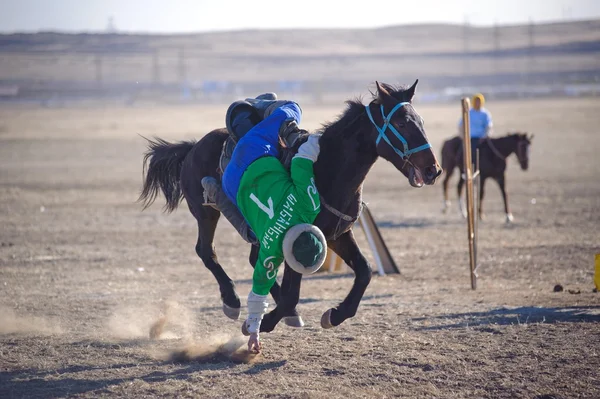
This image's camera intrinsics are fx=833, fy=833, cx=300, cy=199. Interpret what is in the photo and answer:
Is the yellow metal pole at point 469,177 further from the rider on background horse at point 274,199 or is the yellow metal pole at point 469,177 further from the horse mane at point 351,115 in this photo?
the rider on background horse at point 274,199

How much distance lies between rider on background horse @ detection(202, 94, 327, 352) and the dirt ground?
718 mm

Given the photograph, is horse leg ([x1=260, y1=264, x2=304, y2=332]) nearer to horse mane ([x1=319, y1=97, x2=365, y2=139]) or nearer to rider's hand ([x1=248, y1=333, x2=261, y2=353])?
rider's hand ([x1=248, y1=333, x2=261, y2=353])

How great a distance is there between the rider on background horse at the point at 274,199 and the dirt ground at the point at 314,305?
2.35 feet

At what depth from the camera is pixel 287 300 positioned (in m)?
6.53

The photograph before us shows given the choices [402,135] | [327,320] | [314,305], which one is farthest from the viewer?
[314,305]

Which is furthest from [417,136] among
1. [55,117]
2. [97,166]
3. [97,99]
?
[97,99]

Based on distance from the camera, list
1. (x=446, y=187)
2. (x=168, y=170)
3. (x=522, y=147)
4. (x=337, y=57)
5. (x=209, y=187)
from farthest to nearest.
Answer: (x=337, y=57), (x=446, y=187), (x=522, y=147), (x=168, y=170), (x=209, y=187)

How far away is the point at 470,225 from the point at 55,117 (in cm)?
3743

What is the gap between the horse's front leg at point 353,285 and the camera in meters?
6.43

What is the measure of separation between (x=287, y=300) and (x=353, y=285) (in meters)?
0.53

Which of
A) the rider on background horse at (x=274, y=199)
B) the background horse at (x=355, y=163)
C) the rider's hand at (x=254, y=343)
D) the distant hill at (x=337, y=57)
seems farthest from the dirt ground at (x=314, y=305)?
the distant hill at (x=337, y=57)

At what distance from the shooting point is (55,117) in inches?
1726

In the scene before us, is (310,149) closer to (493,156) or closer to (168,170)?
(168,170)

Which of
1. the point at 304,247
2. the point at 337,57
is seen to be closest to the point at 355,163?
the point at 304,247
